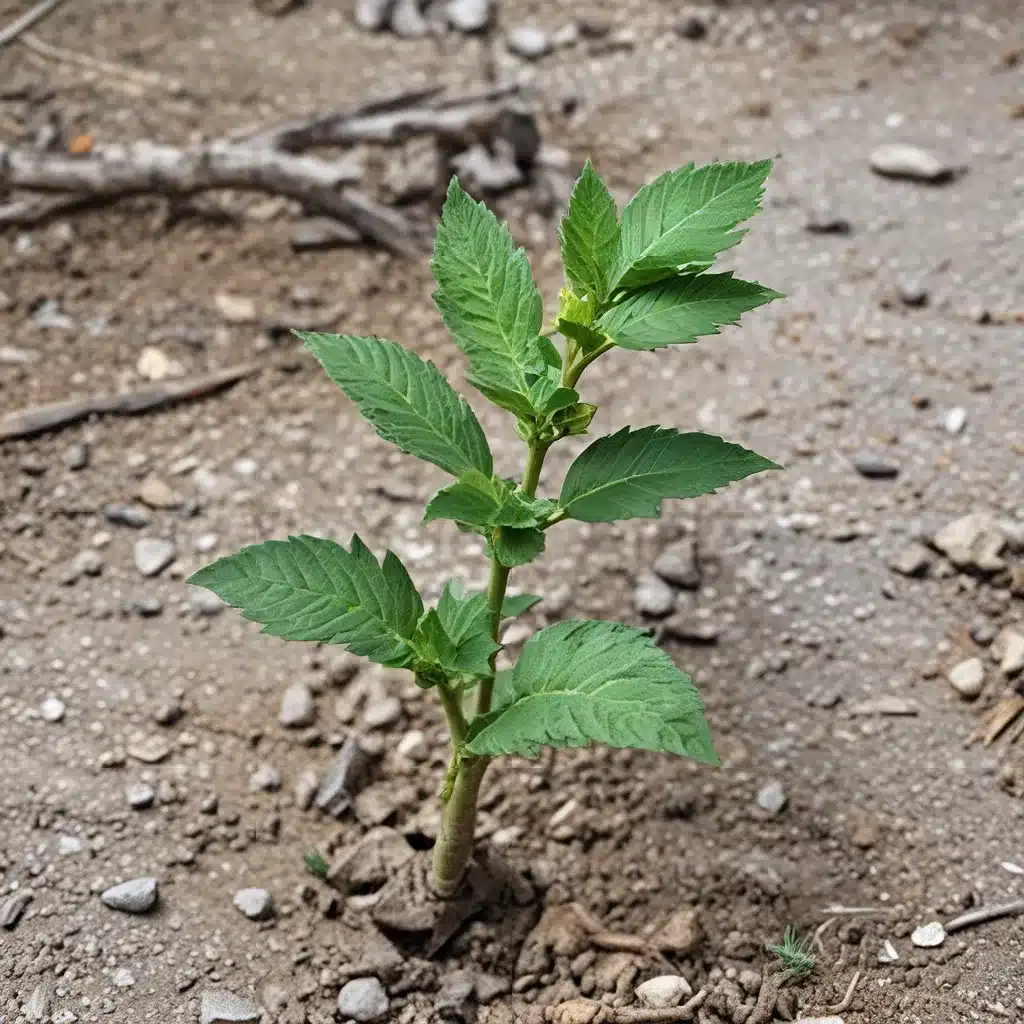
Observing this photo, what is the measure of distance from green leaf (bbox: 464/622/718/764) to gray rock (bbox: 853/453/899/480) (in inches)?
54.8

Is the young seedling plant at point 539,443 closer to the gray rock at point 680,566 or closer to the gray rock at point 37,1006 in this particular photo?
the gray rock at point 37,1006

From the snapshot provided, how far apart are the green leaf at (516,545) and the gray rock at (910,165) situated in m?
2.77

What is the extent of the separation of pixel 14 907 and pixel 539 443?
120cm

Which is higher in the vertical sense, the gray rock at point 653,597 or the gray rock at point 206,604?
the gray rock at point 653,597

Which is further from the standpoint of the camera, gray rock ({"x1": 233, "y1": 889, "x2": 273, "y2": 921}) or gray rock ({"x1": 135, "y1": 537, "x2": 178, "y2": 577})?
gray rock ({"x1": 135, "y1": 537, "x2": 178, "y2": 577})

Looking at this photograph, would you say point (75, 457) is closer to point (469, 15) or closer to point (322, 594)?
point (322, 594)

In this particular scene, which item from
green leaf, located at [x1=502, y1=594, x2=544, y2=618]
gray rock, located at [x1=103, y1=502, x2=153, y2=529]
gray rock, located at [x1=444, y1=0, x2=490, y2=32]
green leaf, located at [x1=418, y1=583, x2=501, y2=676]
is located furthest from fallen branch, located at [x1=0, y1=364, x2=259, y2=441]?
gray rock, located at [x1=444, y1=0, x2=490, y2=32]

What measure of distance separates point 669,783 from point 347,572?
94 cm

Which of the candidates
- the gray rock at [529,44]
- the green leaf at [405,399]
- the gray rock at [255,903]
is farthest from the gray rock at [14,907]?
the gray rock at [529,44]

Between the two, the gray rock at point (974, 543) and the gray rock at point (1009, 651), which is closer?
the gray rock at point (1009, 651)

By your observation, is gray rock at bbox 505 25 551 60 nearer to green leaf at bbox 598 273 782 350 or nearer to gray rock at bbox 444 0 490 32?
gray rock at bbox 444 0 490 32

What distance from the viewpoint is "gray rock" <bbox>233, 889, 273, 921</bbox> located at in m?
1.95

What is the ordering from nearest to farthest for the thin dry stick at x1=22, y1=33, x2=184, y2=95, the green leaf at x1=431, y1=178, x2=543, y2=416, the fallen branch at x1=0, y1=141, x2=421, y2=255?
1. the green leaf at x1=431, y1=178, x2=543, y2=416
2. the fallen branch at x1=0, y1=141, x2=421, y2=255
3. the thin dry stick at x1=22, y1=33, x2=184, y2=95

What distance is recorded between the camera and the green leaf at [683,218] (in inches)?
55.9
